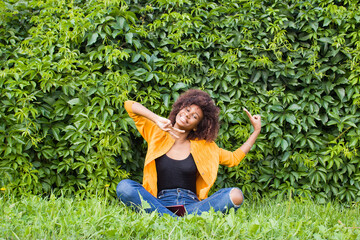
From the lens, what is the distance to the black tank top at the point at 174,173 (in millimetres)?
2869

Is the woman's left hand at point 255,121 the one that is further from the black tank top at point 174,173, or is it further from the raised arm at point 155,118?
the raised arm at point 155,118

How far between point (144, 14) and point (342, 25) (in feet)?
6.50

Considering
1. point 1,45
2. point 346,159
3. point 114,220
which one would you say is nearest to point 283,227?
point 114,220

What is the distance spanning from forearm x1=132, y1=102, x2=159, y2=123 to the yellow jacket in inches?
1.8

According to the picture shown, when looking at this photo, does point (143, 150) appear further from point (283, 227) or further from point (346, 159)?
point (346, 159)

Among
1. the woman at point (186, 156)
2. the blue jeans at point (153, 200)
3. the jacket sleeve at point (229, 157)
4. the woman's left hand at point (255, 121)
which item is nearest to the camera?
the blue jeans at point (153, 200)

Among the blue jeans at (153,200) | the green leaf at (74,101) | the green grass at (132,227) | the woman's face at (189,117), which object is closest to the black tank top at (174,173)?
the blue jeans at (153,200)

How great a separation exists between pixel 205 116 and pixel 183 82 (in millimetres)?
470

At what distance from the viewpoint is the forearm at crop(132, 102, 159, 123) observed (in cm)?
275

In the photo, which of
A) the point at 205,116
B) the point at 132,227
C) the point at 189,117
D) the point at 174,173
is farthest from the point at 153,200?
the point at 205,116

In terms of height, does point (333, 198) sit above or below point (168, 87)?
below

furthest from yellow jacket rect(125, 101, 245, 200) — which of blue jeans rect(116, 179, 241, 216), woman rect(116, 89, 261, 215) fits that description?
blue jeans rect(116, 179, 241, 216)

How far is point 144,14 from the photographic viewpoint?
3619mm

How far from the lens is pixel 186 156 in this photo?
2977 mm
